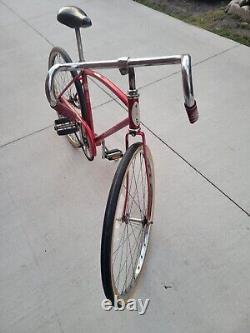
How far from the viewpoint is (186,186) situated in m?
2.24

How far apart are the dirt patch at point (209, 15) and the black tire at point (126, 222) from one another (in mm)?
2469

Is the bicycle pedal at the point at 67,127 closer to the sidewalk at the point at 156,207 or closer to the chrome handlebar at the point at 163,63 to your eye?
the sidewalk at the point at 156,207

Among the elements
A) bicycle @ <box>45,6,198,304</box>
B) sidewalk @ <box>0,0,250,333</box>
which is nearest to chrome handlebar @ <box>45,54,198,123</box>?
bicycle @ <box>45,6,198,304</box>

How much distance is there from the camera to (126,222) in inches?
68.4

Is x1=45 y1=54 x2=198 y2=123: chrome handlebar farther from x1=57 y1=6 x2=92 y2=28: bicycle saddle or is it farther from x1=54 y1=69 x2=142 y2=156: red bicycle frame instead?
x1=57 y1=6 x2=92 y2=28: bicycle saddle

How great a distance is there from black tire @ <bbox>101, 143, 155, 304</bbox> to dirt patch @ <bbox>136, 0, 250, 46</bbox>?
2469 mm

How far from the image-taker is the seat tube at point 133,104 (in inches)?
54.4

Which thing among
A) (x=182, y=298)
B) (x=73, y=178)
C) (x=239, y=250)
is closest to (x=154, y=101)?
(x=73, y=178)

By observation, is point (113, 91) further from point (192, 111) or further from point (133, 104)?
point (192, 111)

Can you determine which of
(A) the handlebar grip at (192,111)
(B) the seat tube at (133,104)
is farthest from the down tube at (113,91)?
(A) the handlebar grip at (192,111)

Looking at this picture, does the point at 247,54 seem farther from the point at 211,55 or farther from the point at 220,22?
the point at 220,22

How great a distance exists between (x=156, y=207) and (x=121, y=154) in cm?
45

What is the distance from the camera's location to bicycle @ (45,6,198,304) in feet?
4.43

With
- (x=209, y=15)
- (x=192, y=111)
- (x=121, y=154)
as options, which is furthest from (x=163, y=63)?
(x=209, y=15)
